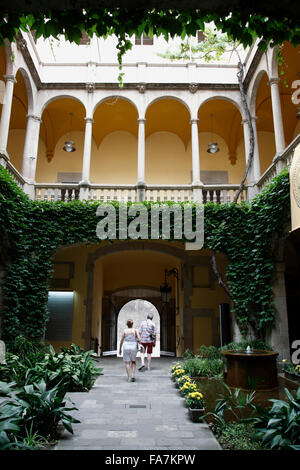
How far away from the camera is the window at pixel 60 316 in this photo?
11.1m

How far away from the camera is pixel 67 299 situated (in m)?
11.4

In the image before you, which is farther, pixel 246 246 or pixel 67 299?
pixel 67 299

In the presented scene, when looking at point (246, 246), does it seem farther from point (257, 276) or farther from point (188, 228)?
point (188, 228)

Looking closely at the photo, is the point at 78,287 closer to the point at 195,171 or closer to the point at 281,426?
the point at 195,171

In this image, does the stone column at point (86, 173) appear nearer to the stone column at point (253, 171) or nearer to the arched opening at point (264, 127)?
the stone column at point (253, 171)

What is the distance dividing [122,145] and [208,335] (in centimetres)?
722

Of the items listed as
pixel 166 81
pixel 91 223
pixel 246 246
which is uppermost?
pixel 166 81

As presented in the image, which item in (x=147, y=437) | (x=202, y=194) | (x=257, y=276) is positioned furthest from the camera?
(x=202, y=194)

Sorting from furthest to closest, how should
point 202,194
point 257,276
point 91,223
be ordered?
point 202,194
point 91,223
point 257,276

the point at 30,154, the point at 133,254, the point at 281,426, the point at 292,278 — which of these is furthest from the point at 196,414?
the point at 133,254

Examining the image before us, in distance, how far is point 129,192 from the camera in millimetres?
10133

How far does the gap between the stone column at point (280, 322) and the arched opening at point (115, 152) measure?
634 centimetres
